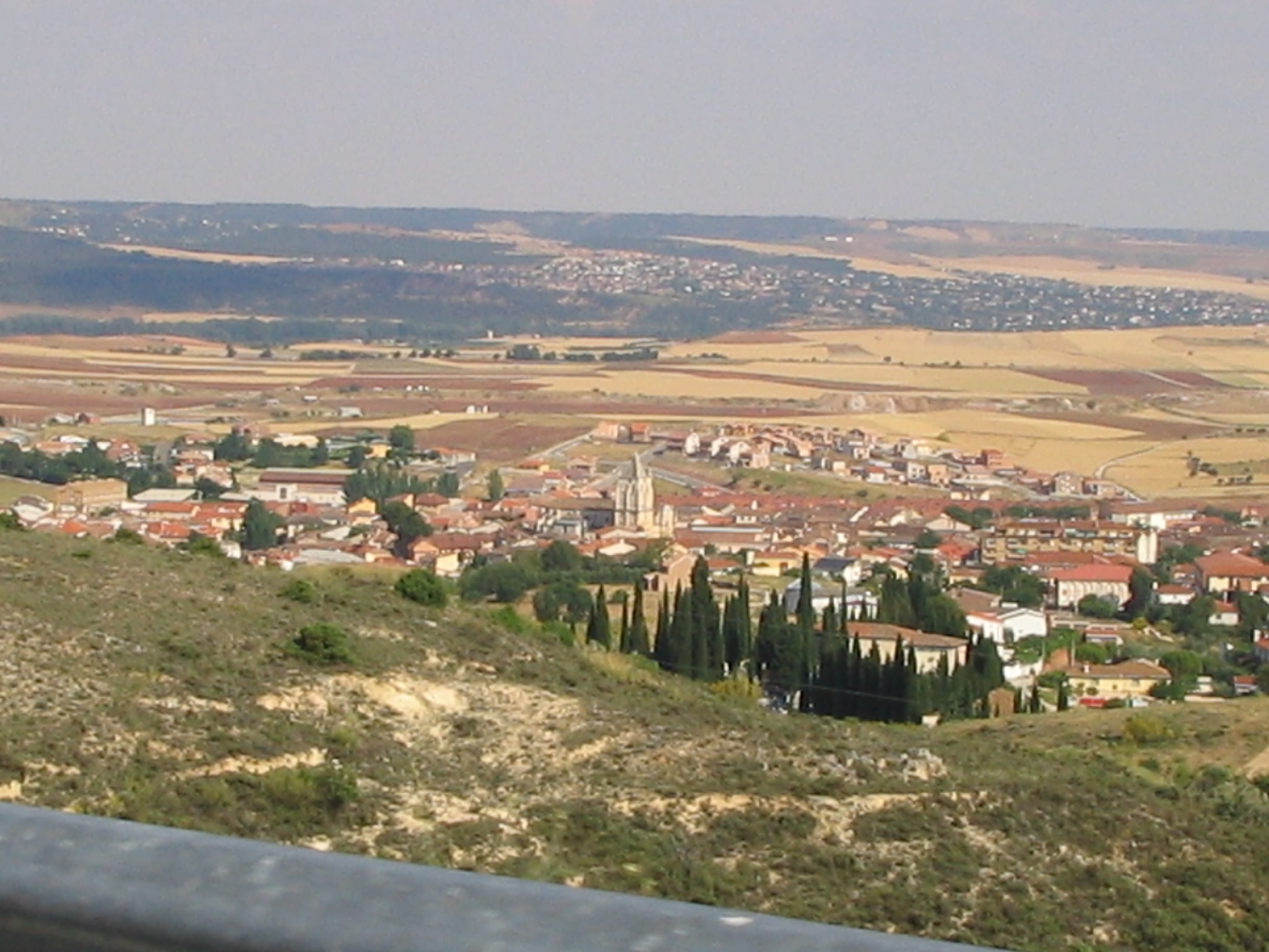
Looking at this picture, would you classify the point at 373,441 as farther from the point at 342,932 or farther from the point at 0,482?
the point at 342,932

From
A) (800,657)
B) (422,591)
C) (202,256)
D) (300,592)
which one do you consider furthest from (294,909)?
(202,256)

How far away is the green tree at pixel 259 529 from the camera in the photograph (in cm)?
3562

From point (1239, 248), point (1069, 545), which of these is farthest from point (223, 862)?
point (1239, 248)

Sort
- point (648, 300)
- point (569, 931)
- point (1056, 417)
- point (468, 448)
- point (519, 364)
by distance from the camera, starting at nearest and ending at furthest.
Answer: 1. point (569, 931)
2. point (468, 448)
3. point (1056, 417)
4. point (519, 364)
5. point (648, 300)

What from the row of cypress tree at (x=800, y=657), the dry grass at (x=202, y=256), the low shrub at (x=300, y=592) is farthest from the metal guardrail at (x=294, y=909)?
the dry grass at (x=202, y=256)

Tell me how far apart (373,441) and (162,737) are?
44.6 metres

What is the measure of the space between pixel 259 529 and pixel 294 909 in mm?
36128

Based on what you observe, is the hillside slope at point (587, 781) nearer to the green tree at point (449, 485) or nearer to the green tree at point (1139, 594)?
the green tree at point (1139, 594)

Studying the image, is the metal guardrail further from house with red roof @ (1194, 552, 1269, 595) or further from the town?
house with red roof @ (1194, 552, 1269, 595)

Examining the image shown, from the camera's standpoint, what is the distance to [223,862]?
1.35 m

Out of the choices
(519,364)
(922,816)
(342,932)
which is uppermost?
(342,932)

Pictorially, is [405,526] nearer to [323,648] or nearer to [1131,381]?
[323,648]

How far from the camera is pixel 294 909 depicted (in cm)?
131

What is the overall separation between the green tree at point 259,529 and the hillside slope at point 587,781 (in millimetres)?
19784
